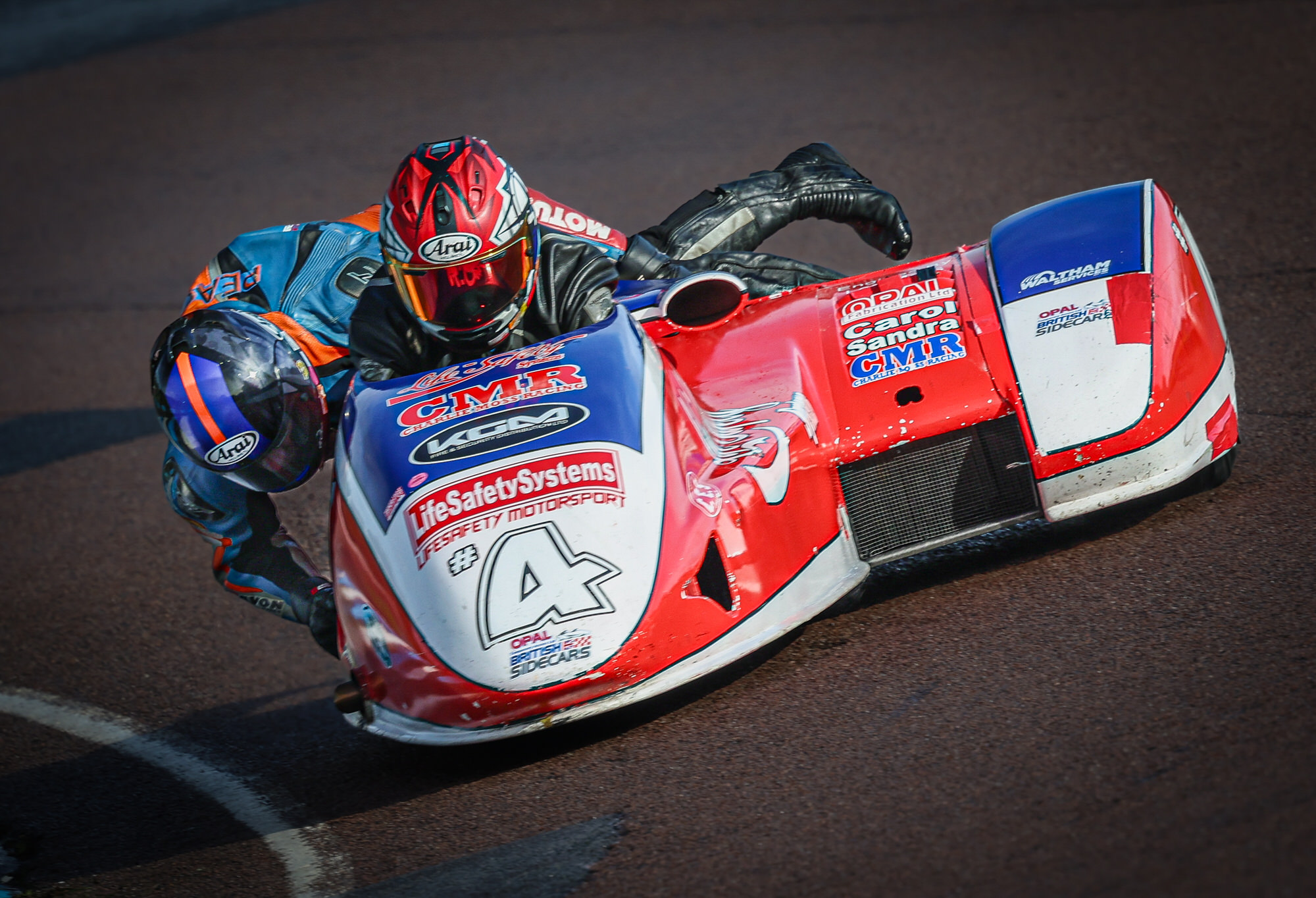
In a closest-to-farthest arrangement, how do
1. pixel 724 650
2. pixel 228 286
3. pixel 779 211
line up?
pixel 724 650
pixel 779 211
pixel 228 286

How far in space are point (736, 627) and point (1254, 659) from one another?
1315 millimetres

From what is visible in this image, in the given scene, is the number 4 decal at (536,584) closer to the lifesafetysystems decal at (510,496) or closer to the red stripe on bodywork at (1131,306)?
the lifesafetysystems decal at (510,496)

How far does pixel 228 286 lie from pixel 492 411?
2.51m

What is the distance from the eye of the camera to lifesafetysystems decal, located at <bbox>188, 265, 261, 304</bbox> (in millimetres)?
6113

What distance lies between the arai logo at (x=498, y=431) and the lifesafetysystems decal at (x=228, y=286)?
239cm

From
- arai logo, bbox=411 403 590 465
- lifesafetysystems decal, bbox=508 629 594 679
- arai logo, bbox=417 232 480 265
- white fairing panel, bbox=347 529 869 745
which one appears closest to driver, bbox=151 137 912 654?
arai logo, bbox=417 232 480 265

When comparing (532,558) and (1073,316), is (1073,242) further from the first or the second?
(532,558)

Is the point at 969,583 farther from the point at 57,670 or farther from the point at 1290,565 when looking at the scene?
the point at 57,670

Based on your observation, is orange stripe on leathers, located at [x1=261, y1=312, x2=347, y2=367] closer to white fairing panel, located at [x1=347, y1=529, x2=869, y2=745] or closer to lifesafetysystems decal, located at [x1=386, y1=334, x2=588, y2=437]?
lifesafetysystems decal, located at [x1=386, y1=334, x2=588, y2=437]

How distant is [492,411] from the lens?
13.5 ft

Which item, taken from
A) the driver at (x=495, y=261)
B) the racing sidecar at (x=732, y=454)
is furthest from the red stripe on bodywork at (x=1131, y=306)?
the driver at (x=495, y=261)

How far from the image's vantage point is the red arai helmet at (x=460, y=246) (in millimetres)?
4504

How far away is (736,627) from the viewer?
3.88 meters

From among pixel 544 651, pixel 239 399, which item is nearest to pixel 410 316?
pixel 239 399
